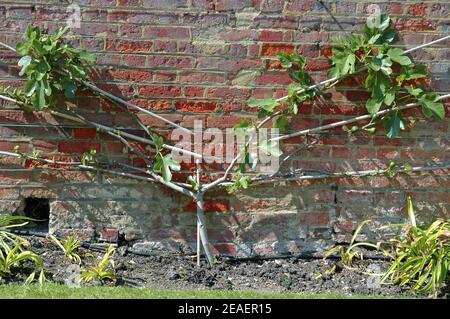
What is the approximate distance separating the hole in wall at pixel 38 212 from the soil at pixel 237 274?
Answer: 0.43ft

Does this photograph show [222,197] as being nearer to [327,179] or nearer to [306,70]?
[327,179]

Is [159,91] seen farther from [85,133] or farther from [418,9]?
[418,9]

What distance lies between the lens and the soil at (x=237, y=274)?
12.8 ft

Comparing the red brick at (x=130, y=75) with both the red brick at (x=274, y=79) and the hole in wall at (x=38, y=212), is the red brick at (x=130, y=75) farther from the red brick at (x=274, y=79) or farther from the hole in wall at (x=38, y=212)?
the hole in wall at (x=38, y=212)

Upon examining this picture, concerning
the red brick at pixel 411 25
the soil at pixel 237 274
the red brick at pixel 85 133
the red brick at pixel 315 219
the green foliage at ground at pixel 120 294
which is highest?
the red brick at pixel 411 25

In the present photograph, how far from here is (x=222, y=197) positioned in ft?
14.0

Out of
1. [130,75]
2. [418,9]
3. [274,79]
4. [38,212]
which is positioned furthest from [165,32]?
[418,9]

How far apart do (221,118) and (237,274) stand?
3.40ft

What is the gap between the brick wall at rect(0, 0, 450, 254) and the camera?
409 centimetres

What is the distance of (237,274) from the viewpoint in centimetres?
412

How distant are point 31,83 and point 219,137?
4.11 ft

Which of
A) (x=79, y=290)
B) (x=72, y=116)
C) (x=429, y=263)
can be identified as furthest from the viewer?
(x=72, y=116)

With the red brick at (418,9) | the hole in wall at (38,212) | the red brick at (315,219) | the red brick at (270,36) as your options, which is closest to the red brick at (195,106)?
the red brick at (270,36)

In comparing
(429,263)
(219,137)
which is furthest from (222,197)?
(429,263)
